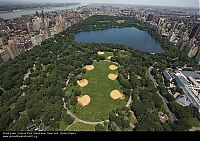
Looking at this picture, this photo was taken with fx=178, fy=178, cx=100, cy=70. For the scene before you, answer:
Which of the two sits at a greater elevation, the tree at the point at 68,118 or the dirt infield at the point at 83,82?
the tree at the point at 68,118

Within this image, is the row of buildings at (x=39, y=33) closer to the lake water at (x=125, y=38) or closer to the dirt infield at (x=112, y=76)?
the lake water at (x=125, y=38)

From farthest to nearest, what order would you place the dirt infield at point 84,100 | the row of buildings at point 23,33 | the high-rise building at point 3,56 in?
the row of buildings at point 23,33 < the high-rise building at point 3,56 < the dirt infield at point 84,100

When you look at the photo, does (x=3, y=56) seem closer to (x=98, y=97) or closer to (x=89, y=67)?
(x=89, y=67)

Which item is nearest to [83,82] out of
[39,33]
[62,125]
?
[62,125]

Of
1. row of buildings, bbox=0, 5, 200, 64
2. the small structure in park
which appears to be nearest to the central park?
the small structure in park

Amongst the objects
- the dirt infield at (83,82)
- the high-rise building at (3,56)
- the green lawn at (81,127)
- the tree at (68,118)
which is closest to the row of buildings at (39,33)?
the high-rise building at (3,56)

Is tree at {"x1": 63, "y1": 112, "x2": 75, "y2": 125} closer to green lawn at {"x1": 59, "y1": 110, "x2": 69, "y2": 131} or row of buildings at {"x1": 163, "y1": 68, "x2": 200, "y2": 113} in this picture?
green lawn at {"x1": 59, "y1": 110, "x2": 69, "y2": 131}
